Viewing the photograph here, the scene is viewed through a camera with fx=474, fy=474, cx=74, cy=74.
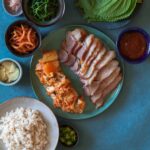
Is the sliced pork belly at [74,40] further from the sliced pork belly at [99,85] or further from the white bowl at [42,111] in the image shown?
the white bowl at [42,111]

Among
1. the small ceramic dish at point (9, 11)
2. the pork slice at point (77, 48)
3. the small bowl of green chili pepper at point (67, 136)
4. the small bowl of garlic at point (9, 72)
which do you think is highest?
the small ceramic dish at point (9, 11)

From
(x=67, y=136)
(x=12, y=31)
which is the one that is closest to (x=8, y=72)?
(x=12, y=31)

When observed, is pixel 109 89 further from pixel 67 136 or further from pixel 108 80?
pixel 67 136

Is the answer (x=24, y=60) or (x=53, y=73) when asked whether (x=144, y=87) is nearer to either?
(x=53, y=73)

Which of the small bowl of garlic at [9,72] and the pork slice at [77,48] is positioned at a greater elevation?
the pork slice at [77,48]

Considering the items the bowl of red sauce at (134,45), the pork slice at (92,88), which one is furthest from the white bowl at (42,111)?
the bowl of red sauce at (134,45)

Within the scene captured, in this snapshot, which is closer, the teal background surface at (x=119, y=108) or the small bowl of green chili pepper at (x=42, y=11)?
the small bowl of green chili pepper at (x=42, y=11)
